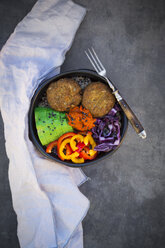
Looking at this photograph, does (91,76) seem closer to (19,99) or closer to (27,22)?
(19,99)

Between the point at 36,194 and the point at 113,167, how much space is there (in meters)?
0.88

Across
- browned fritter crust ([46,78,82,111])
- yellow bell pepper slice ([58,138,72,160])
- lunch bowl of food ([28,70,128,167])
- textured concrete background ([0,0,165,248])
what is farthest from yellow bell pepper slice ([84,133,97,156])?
textured concrete background ([0,0,165,248])

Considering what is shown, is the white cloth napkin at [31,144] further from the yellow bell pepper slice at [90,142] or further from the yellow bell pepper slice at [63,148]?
the yellow bell pepper slice at [90,142]

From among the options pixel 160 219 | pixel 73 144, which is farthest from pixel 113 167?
pixel 160 219

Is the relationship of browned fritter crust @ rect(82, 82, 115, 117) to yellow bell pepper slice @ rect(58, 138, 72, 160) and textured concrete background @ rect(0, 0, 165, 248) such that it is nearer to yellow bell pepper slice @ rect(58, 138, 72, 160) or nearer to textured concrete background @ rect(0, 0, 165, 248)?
yellow bell pepper slice @ rect(58, 138, 72, 160)

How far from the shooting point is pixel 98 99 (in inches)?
67.6

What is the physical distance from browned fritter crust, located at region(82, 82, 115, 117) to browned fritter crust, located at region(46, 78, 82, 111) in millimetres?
99

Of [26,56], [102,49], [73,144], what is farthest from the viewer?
[102,49]

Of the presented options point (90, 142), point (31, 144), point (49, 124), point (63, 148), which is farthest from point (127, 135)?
point (31, 144)

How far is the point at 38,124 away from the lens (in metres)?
1.81

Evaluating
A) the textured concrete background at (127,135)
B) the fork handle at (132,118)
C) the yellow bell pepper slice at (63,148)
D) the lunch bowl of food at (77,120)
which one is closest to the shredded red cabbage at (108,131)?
the lunch bowl of food at (77,120)

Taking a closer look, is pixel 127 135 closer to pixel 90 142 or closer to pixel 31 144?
pixel 90 142

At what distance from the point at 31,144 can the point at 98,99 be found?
76 cm

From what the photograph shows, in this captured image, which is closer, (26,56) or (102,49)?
(26,56)
